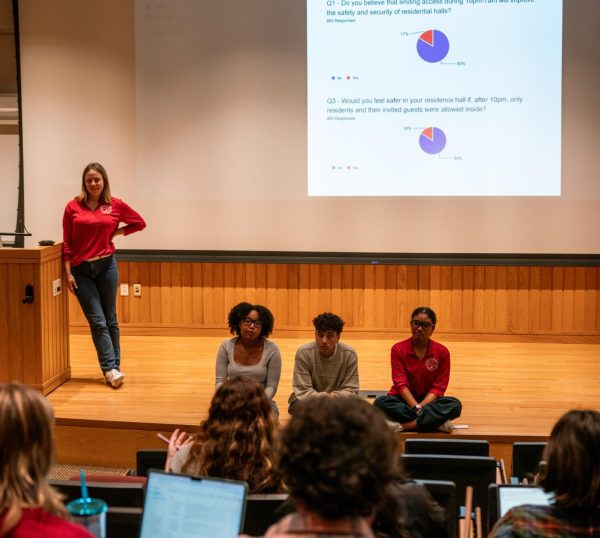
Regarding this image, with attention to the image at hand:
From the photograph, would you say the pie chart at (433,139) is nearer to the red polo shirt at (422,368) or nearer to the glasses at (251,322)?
the red polo shirt at (422,368)

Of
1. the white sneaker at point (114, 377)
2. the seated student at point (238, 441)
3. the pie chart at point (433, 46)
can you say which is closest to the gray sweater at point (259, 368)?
the white sneaker at point (114, 377)

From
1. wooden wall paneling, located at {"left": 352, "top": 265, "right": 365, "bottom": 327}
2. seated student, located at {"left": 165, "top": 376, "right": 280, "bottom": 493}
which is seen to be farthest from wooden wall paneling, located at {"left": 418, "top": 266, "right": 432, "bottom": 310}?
seated student, located at {"left": 165, "top": 376, "right": 280, "bottom": 493}

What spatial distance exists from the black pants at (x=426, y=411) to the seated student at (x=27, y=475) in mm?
3144

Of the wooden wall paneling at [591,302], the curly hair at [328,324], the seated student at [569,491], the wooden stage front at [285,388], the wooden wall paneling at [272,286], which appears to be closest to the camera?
the seated student at [569,491]

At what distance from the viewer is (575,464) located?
174 cm

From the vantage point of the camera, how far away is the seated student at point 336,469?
1350 millimetres

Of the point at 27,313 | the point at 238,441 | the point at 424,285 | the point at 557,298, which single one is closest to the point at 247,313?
the point at 27,313

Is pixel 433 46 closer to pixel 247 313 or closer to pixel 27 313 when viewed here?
pixel 247 313

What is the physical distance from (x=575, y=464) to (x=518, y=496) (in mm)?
731

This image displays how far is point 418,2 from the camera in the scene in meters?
6.60

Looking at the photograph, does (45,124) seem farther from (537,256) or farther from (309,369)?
(537,256)

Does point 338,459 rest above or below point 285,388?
above

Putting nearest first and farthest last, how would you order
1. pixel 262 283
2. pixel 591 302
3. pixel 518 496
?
pixel 518 496 → pixel 591 302 → pixel 262 283

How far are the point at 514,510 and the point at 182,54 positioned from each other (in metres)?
5.74
